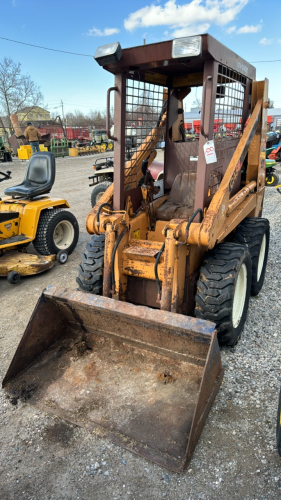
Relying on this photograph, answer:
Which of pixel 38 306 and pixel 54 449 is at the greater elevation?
pixel 38 306

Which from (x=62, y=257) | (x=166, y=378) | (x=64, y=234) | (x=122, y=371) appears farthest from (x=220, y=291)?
(x=64, y=234)

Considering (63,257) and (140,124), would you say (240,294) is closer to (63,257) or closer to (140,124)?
(140,124)

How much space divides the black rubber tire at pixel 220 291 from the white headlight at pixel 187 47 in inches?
63.0

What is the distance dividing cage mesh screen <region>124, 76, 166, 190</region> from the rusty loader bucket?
1.42 meters

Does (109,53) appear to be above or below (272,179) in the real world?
above

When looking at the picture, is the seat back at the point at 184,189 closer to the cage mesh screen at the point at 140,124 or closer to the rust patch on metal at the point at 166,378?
the cage mesh screen at the point at 140,124

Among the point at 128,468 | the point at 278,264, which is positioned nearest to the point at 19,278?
the point at 128,468

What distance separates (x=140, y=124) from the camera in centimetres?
353

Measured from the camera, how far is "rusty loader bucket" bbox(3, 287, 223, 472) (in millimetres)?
2268

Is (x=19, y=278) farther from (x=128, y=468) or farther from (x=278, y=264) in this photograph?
(x=278, y=264)

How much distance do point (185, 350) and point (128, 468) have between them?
869mm

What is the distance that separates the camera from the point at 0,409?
2.56 m

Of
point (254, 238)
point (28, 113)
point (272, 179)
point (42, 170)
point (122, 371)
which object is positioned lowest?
point (122, 371)

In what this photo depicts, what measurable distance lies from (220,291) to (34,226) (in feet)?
10.3
